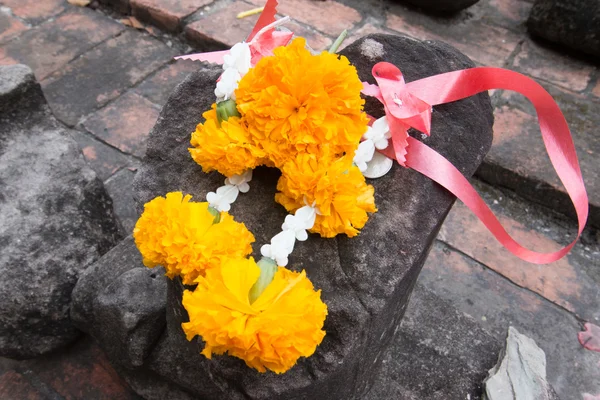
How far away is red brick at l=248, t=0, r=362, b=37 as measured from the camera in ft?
9.29

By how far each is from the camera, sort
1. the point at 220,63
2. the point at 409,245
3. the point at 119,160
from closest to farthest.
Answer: the point at 409,245
the point at 220,63
the point at 119,160

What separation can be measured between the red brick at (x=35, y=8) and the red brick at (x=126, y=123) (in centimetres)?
80

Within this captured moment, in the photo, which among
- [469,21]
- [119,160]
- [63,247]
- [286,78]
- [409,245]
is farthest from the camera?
[469,21]

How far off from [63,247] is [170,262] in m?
0.77

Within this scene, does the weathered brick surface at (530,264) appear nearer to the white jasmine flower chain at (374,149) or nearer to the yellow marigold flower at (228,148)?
the white jasmine flower chain at (374,149)

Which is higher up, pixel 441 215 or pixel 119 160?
pixel 441 215

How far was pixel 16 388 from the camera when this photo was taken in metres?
1.55

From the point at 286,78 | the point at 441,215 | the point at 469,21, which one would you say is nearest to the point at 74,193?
the point at 286,78

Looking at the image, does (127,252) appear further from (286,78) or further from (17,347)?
(286,78)

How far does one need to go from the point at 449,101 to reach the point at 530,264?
1.23 m

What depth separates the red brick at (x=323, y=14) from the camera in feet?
9.29

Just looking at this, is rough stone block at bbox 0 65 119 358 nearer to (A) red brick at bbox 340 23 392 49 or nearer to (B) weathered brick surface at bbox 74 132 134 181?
(B) weathered brick surface at bbox 74 132 134 181

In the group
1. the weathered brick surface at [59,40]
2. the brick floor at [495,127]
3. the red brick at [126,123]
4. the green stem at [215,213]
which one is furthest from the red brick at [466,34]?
the green stem at [215,213]

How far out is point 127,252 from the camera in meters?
1.48
